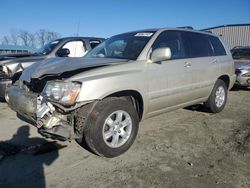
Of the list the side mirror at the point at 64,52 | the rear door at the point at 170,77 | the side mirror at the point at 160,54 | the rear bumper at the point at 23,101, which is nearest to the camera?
the rear bumper at the point at 23,101

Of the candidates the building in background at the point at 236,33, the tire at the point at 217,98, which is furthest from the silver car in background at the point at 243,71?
the building in background at the point at 236,33

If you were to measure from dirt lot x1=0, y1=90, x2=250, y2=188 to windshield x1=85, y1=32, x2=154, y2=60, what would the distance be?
54.4 inches

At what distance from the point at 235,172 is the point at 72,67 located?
8.16 ft

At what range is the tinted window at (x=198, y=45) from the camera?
5.21 metres

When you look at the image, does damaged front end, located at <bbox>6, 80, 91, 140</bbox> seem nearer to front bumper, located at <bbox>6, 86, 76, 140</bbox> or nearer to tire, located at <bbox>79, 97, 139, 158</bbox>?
front bumper, located at <bbox>6, 86, 76, 140</bbox>

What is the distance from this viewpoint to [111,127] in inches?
148

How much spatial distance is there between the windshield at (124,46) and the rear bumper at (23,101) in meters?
1.54

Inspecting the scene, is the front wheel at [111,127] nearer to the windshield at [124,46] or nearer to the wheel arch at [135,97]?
the wheel arch at [135,97]

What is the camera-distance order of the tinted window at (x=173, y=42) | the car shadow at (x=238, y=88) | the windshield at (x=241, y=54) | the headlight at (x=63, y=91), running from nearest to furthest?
the headlight at (x=63, y=91) → the tinted window at (x=173, y=42) → the car shadow at (x=238, y=88) → the windshield at (x=241, y=54)

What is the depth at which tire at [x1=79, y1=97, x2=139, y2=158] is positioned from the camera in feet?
11.4

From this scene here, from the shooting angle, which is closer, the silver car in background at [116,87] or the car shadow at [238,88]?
the silver car in background at [116,87]

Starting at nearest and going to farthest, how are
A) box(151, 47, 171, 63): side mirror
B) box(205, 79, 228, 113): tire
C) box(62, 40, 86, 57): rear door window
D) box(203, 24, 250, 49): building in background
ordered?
box(151, 47, 171, 63): side mirror, box(205, 79, 228, 113): tire, box(62, 40, 86, 57): rear door window, box(203, 24, 250, 49): building in background

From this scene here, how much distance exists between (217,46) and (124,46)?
2445 mm

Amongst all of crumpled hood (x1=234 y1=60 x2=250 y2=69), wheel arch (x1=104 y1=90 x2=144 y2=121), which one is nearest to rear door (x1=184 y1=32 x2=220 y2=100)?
wheel arch (x1=104 y1=90 x2=144 y2=121)
